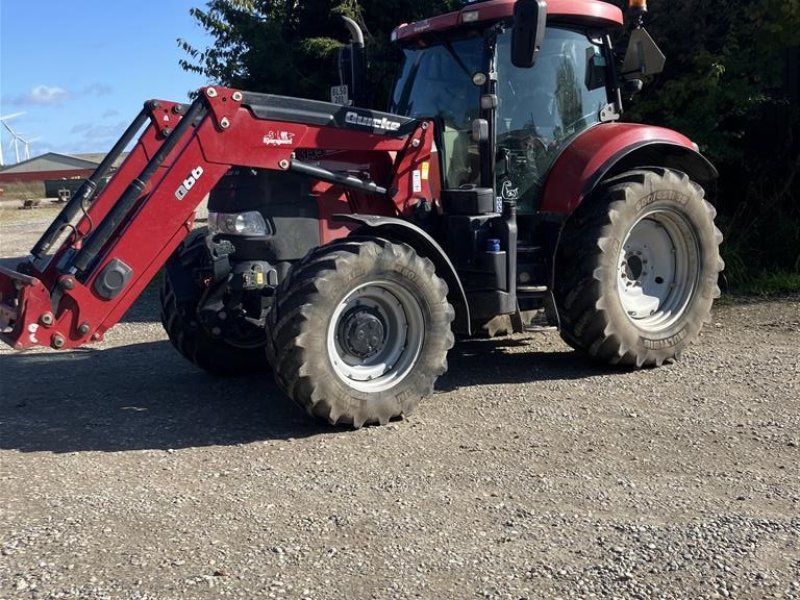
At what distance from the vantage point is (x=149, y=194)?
17.4 feet


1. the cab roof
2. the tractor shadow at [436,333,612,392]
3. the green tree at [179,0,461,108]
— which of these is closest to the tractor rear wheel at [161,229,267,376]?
the tractor shadow at [436,333,612,392]

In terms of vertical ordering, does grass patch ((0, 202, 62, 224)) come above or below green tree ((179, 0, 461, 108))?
below

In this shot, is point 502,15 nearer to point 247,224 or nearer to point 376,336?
point 247,224

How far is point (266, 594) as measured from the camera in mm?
3385

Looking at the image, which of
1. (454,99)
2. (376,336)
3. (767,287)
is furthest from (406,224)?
(767,287)

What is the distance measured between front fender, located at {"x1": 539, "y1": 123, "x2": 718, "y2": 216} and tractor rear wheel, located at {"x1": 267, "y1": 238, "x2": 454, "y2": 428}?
132 centimetres

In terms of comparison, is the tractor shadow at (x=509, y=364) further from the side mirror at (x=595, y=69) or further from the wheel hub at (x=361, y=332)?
the side mirror at (x=595, y=69)

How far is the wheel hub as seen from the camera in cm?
543

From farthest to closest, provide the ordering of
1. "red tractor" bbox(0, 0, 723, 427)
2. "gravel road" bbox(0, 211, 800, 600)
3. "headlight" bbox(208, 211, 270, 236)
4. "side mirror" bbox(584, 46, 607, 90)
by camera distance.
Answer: "side mirror" bbox(584, 46, 607, 90) < "headlight" bbox(208, 211, 270, 236) < "red tractor" bbox(0, 0, 723, 427) < "gravel road" bbox(0, 211, 800, 600)

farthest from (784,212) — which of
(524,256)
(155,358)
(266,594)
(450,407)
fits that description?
(266,594)

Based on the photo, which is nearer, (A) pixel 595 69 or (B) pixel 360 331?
(B) pixel 360 331

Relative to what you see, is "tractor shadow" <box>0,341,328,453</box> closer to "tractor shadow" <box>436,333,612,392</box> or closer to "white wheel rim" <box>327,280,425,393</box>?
"white wheel rim" <box>327,280,425,393</box>

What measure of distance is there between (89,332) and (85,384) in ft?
5.97

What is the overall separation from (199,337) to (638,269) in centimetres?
341
